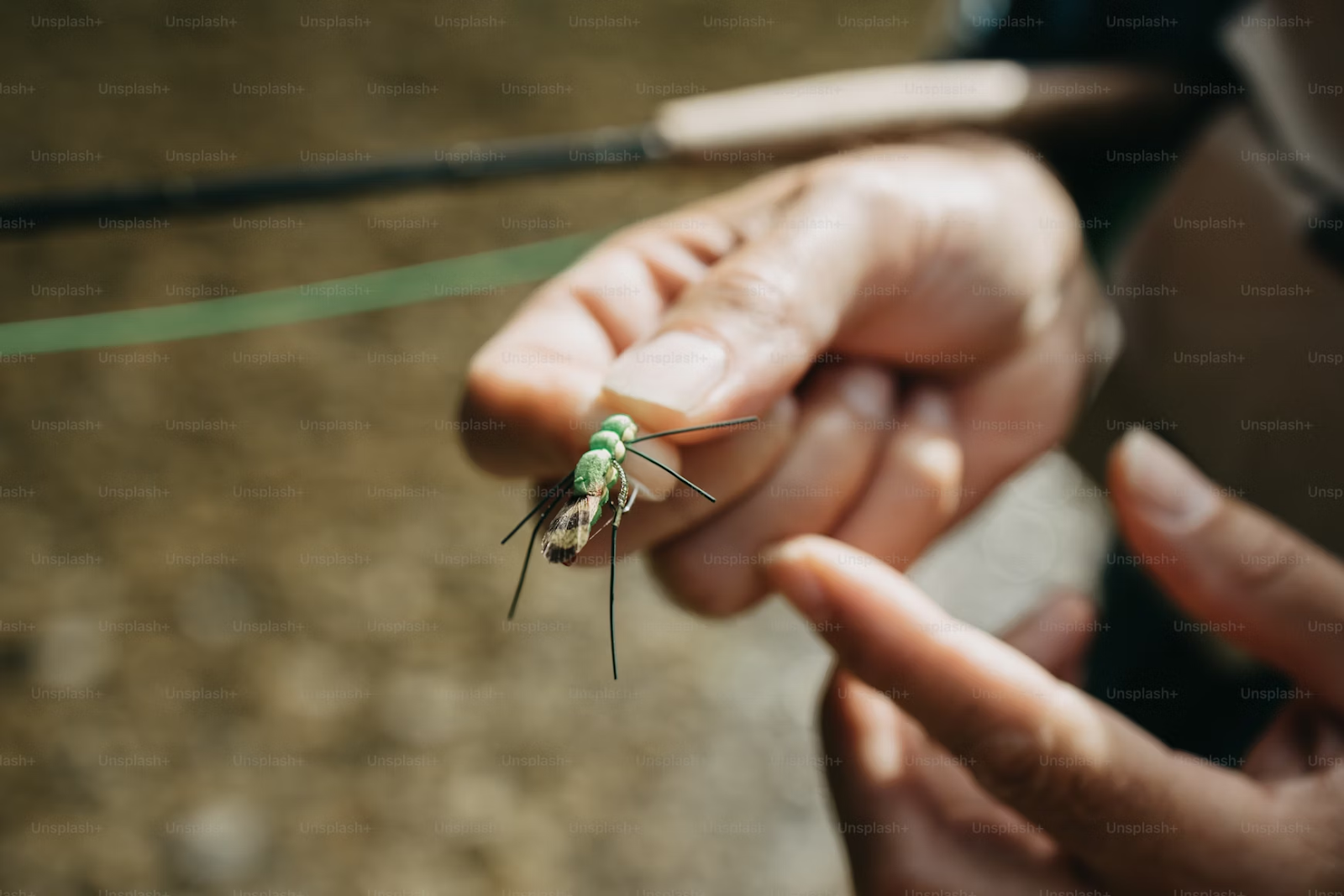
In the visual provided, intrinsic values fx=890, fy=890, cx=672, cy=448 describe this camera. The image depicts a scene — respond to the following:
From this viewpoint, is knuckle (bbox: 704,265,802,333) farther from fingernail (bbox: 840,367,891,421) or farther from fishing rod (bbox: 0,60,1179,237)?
fishing rod (bbox: 0,60,1179,237)

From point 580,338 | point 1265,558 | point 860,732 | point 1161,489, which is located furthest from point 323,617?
point 1265,558

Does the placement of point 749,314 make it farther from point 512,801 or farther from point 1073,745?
point 512,801

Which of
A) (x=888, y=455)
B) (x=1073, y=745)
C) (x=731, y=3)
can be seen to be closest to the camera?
(x=1073, y=745)

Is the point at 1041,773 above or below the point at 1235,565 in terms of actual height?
below

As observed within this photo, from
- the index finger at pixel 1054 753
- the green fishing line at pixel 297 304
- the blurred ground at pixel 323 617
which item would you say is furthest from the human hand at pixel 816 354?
the green fishing line at pixel 297 304

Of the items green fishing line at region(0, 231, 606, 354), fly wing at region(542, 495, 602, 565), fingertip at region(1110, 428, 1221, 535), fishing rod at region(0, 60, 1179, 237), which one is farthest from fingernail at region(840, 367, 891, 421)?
green fishing line at region(0, 231, 606, 354)

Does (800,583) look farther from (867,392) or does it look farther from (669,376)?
(867,392)

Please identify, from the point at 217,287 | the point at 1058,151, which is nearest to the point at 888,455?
the point at 1058,151
